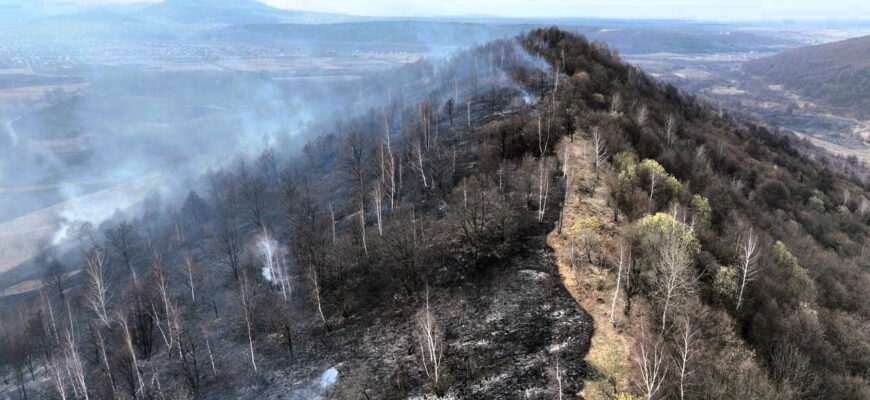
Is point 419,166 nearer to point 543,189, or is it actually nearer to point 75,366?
point 543,189

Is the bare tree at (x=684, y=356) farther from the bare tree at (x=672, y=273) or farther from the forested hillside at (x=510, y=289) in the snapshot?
the bare tree at (x=672, y=273)

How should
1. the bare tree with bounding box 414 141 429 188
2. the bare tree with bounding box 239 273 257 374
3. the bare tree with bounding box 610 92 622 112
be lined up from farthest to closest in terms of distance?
the bare tree with bounding box 610 92 622 112, the bare tree with bounding box 414 141 429 188, the bare tree with bounding box 239 273 257 374

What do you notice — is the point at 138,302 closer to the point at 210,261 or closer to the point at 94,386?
the point at 94,386

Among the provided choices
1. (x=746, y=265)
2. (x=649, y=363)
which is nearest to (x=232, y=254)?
(x=649, y=363)

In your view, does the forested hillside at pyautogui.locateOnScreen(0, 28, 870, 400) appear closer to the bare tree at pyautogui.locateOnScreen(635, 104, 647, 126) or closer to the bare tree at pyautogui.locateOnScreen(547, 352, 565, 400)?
the bare tree at pyautogui.locateOnScreen(547, 352, 565, 400)

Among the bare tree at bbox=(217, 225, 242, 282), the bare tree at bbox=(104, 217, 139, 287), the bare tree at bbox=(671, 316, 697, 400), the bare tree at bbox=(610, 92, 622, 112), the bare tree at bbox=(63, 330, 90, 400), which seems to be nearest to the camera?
the bare tree at bbox=(671, 316, 697, 400)

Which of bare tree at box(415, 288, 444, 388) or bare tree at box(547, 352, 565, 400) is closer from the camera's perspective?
bare tree at box(547, 352, 565, 400)

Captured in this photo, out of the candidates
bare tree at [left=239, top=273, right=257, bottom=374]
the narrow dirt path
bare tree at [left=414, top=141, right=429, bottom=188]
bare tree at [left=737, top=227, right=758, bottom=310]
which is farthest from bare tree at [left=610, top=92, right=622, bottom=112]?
bare tree at [left=239, top=273, right=257, bottom=374]
